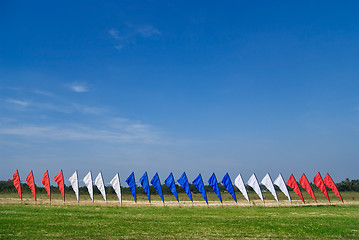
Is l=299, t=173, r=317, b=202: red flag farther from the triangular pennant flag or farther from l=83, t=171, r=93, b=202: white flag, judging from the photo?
the triangular pennant flag

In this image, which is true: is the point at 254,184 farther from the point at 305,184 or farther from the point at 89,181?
the point at 89,181

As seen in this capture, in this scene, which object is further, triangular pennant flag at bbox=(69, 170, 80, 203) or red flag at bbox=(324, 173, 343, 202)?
red flag at bbox=(324, 173, 343, 202)

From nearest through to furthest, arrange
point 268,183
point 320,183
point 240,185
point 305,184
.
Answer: point 268,183 → point 240,185 → point 305,184 → point 320,183

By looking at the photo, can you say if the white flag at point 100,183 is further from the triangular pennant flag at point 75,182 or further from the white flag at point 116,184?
the triangular pennant flag at point 75,182

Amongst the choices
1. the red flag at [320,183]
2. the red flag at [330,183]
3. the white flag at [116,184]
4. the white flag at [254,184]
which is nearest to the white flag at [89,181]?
the white flag at [116,184]

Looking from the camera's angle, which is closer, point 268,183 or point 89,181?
point 89,181

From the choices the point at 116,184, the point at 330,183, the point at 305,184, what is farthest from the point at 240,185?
the point at 116,184

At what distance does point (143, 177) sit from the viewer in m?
41.8

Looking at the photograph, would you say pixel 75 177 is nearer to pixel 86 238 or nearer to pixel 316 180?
pixel 86 238

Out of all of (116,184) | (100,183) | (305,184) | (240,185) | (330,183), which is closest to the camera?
(116,184)

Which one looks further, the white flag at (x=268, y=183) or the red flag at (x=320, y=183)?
the red flag at (x=320, y=183)

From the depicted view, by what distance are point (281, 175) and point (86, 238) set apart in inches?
1346

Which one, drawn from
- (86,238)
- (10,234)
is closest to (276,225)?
(86,238)

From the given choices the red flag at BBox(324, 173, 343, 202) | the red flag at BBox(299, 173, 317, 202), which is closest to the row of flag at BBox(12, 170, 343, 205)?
the red flag at BBox(299, 173, 317, 202)
